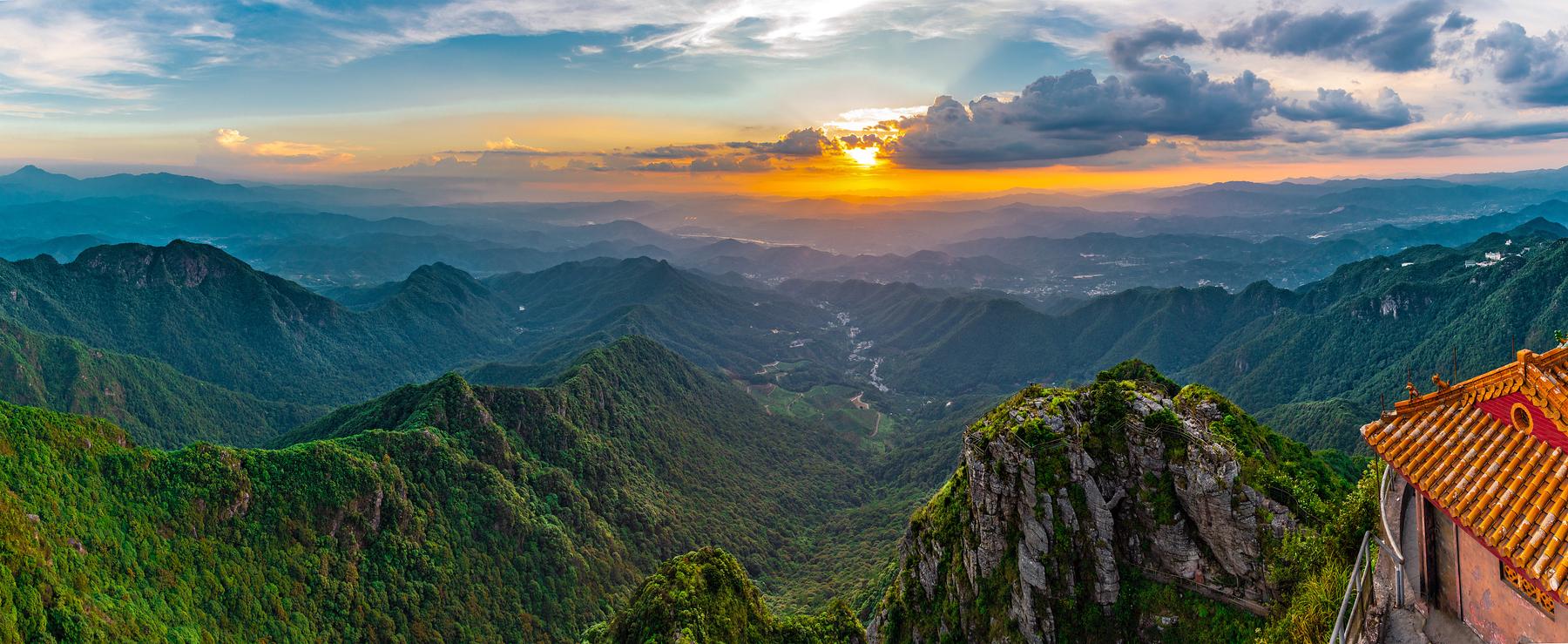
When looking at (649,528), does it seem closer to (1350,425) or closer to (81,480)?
(81,480)

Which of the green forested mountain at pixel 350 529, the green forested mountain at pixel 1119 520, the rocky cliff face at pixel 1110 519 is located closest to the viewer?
the green forested mountain at pixel 1119 520

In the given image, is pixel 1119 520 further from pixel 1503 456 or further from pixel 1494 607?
pixel 1503 456

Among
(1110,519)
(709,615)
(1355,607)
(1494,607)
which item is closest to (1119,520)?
(1110,519)

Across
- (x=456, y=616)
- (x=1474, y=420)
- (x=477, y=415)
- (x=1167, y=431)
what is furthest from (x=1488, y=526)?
(x=477, y=415)

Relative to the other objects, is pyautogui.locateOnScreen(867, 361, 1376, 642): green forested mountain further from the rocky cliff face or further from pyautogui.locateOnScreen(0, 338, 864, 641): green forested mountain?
pyautogui.locateOnScreen(0, 338, 864, 641): green forested mountain

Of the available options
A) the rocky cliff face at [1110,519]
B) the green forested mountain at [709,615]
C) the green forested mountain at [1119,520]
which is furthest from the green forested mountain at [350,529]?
the rocky cliff face at [1110,519]

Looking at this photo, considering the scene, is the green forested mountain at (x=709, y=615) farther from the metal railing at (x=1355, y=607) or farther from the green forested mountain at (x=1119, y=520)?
the metal railing at (x=1355, y=607)
